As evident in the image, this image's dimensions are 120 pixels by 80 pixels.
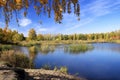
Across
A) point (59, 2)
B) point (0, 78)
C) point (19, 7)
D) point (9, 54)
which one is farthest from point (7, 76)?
point (9, 54)

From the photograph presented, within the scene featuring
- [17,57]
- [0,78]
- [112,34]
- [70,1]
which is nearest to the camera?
[70,1]

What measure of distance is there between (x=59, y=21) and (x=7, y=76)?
3.25 metres

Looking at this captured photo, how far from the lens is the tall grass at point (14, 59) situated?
1627 cm

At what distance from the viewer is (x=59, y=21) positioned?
570 centimetres

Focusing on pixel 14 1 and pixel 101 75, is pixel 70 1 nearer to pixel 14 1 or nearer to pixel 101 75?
pixel 14 1

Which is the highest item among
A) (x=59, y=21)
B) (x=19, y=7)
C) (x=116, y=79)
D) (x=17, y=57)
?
(x=19, y=7)

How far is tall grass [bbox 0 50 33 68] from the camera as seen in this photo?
16266 millimetres

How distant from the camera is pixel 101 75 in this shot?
16.9m

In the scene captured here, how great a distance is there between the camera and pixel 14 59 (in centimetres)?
1666

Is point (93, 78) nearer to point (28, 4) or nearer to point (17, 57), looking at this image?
point (17, 57)

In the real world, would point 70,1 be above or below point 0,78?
above

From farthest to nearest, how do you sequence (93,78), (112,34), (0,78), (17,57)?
(112,34)
(17,57)
(93,78)
(0,78)

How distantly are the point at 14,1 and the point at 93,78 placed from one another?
11205 mm

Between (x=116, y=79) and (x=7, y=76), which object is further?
(x=116, y=79)
